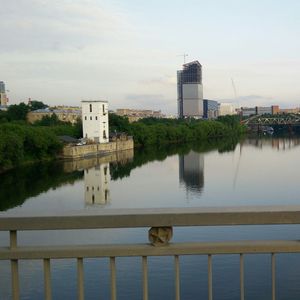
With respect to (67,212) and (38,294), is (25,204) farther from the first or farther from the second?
(67,212)

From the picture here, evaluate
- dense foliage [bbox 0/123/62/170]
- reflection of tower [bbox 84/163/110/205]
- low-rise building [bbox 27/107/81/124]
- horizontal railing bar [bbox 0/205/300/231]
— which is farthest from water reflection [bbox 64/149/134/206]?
low-rise building [bbox 27/107/81/124]

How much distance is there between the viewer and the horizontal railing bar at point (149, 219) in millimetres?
1627

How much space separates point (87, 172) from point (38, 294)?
784 inches

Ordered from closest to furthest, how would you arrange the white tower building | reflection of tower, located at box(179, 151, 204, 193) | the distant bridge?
reflection of tower, located at box(179, 151, 204, 193) < the white tower building < the distant bridge

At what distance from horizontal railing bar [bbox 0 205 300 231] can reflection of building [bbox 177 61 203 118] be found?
119 meters

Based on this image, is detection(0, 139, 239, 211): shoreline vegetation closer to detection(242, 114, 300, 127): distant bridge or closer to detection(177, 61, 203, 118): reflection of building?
detection(242, 114, 300, 127): distant bridge

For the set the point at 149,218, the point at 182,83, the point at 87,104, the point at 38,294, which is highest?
the point at 182,83

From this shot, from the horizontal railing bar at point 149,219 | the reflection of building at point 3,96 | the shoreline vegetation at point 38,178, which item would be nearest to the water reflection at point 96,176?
the shoreline vegetation at point 38,178

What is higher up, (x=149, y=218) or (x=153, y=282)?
(x=149, y=218)

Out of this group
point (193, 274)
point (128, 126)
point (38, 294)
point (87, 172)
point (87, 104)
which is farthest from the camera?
point (128, 126)

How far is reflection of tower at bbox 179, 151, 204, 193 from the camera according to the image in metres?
19.8

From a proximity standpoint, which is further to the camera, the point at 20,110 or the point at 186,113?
the point at 186,113

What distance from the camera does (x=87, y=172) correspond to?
27344 millimetres

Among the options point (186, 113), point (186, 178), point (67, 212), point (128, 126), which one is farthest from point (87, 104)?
point (186, 113)
